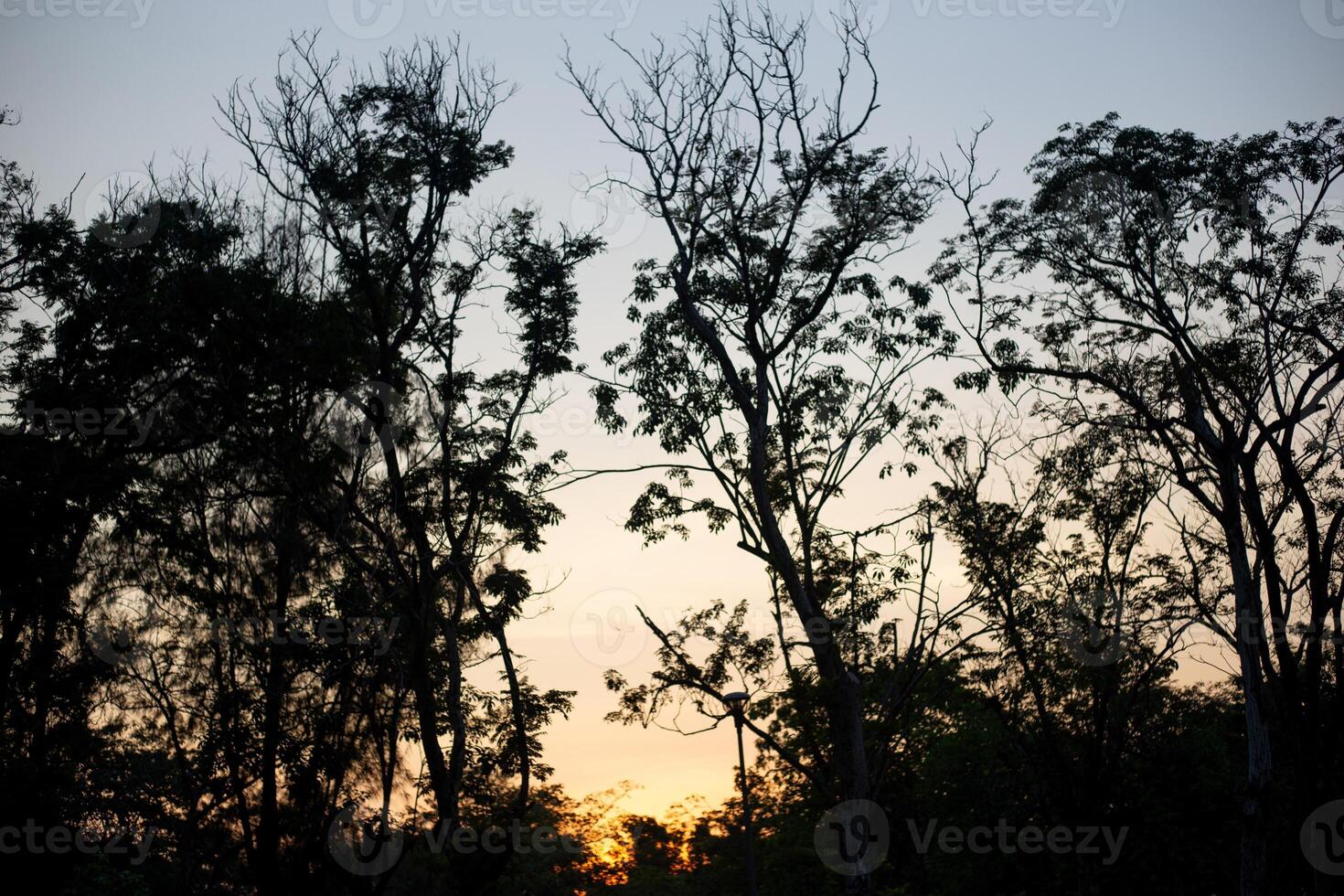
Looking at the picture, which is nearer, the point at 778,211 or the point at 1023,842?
the point at 778,211

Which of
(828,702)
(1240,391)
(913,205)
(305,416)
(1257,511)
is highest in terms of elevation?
(913,205)

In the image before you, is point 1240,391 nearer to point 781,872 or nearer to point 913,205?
point 913,205

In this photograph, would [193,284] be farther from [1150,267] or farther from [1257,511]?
[1257,511]

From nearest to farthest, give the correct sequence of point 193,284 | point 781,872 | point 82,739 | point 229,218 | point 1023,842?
1. point 193,284
2. point 229,218
3. point 82,739
4. point 1023,842
5. point 781,872

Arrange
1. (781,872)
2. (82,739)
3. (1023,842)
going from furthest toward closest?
1. (781,872)
2. (1023,842)
3. (82,739)

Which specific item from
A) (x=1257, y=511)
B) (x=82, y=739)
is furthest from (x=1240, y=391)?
(x=82, y=739)

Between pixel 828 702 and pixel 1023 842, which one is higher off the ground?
pixel 828 702

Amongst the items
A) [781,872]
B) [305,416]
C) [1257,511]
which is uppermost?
[305,416]

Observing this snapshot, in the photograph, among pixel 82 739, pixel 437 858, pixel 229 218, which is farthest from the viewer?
pixel 437 858

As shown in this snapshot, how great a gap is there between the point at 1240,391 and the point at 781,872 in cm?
2315

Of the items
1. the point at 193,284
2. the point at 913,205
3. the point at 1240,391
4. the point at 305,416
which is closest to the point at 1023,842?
the point at 1240,391

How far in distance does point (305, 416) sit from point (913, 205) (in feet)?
38.9

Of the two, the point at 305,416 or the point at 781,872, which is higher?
the point at 305,416

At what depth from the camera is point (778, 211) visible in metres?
18.7
